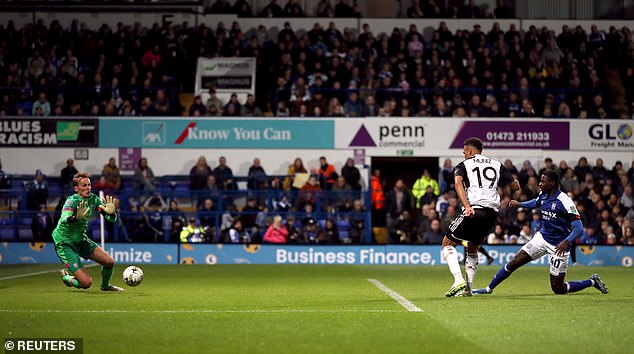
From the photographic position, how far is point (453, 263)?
13430 mm

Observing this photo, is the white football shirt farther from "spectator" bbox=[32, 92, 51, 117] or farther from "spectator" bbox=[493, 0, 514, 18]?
"spectator" bbox=[493, 0, 514, 18]

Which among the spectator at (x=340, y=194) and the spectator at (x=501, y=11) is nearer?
the spectator at (x=340, y=194)

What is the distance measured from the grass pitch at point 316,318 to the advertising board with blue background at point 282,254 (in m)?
8.53

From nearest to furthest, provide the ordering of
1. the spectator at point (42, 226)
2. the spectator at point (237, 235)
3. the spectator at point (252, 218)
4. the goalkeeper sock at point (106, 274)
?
the goalkeeper sock at point (106, 274)
the spectator at point (237, 235)
the spectator at point (252, 218)
the spectator at point (42, 226)

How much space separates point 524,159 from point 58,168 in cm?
1496

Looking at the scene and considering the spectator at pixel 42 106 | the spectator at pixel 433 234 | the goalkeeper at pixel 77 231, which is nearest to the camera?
the goalkeeper at pixel 77 231

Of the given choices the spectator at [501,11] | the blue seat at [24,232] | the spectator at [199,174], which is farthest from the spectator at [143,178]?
the spectator at [501,11]

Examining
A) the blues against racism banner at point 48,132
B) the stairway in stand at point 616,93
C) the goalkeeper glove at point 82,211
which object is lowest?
the goalkeeper glove at point 82,211

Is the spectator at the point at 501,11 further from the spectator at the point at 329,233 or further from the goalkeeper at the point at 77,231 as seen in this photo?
the goalkeeper at the point at 77,231

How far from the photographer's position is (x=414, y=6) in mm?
35812

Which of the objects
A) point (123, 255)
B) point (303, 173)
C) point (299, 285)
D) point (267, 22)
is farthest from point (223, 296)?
point (267, 22)

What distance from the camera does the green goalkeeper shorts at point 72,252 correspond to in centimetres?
1431

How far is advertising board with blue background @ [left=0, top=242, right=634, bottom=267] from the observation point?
26125 mm

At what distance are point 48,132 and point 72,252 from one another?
1757cm
